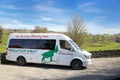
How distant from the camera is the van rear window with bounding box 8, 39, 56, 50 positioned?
19.7 meters

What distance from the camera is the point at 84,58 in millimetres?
18406

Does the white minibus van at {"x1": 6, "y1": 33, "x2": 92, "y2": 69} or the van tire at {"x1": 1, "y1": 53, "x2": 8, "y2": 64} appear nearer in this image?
the white minibus van at {"x1": 6, "y1": 33, "x2": 92, "y2": 69}

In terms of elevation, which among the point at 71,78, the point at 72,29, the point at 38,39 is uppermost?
the point at 72,29

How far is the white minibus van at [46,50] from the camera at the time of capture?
1869cm

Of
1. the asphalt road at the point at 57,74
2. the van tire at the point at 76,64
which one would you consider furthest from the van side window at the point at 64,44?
the asphalt road at the point at 57,74

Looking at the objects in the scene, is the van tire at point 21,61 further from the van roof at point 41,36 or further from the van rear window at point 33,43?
the van roof at point 41,36

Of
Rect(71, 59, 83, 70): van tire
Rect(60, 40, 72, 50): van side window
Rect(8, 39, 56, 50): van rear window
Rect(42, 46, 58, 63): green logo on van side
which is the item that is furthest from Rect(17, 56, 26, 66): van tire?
Rect(71, 59, 83, 70): van tire

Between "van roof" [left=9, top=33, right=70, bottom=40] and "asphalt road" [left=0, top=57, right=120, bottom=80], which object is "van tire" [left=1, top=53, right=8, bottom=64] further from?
"asphalt road" [left=0, top=57, right=120, bottom=80]

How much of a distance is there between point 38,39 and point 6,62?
14.5 ft

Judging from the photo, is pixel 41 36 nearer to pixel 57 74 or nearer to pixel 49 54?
pixel 49 54

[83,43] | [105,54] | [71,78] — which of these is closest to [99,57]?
[105,54]

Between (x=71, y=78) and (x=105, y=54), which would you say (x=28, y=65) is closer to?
(x=71, y=78)

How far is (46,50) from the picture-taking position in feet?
64.6

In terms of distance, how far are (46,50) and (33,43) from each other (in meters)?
1.49
